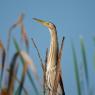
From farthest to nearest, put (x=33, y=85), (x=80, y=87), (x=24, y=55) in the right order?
(x=80, y=87) < (x=33, y=85) < (x=24, y=55)

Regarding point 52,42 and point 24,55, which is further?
point 52,42

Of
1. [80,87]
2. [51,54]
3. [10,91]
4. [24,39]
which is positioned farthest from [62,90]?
[10,91]

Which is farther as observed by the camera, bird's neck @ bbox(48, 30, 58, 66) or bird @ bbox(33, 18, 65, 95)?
bird's neck @ bbox(48, 30, 58, 66)

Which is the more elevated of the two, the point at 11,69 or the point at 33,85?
the point at 11,69

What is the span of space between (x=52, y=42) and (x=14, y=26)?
1.37 meters

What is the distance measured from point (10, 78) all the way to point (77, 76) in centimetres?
42

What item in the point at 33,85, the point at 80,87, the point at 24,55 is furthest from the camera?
the point at 80,87

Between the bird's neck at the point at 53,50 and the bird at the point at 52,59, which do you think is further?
the bird's neck at the point at 53,50

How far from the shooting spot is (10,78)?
0.55 meters

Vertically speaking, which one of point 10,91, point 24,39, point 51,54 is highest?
point 24,39

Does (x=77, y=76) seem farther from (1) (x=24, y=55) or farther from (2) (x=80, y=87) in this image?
(1) (x=24, y=55)

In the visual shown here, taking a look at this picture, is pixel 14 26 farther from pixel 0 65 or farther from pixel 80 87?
pixel 80 87

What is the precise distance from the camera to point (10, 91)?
0.58m

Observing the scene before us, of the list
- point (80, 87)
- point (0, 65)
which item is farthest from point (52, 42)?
point (0, 65)
